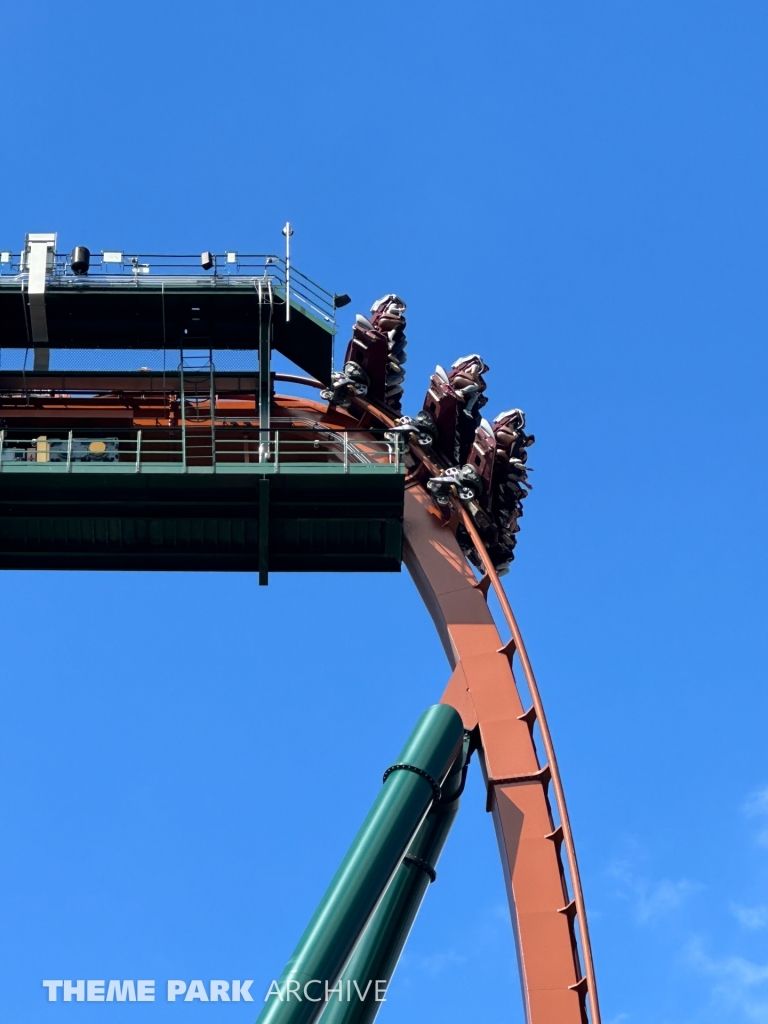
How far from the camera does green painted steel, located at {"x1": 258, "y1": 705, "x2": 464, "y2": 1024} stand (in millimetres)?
24828

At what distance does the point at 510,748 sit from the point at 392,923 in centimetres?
313

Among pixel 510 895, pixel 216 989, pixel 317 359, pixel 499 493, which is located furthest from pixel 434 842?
pixel 317 359

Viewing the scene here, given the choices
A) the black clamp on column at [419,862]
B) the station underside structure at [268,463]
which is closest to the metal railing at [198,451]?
the station underside structure at [268,463]

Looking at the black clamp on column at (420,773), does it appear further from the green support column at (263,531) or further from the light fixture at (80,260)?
the light fixture at (80,260)

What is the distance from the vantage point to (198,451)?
32938 mm

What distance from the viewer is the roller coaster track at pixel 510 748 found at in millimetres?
27000

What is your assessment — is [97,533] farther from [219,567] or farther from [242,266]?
[242,266]

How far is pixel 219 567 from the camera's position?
3300 cm

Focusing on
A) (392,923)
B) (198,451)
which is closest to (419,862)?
(392,923)

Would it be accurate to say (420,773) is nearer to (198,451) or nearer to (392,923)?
(392,923)

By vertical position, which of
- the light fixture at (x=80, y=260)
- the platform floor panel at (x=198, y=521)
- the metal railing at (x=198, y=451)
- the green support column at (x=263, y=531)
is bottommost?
the green support column at (x=263, y=531)

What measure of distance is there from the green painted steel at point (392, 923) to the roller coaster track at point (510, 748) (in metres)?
0.80

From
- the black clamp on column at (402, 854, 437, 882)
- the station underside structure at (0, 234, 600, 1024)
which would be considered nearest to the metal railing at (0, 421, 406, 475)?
the station underside structure at (0, 234, 600, 1024)

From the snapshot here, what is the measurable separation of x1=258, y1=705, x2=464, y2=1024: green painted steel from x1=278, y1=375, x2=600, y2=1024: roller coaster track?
2.97ft
